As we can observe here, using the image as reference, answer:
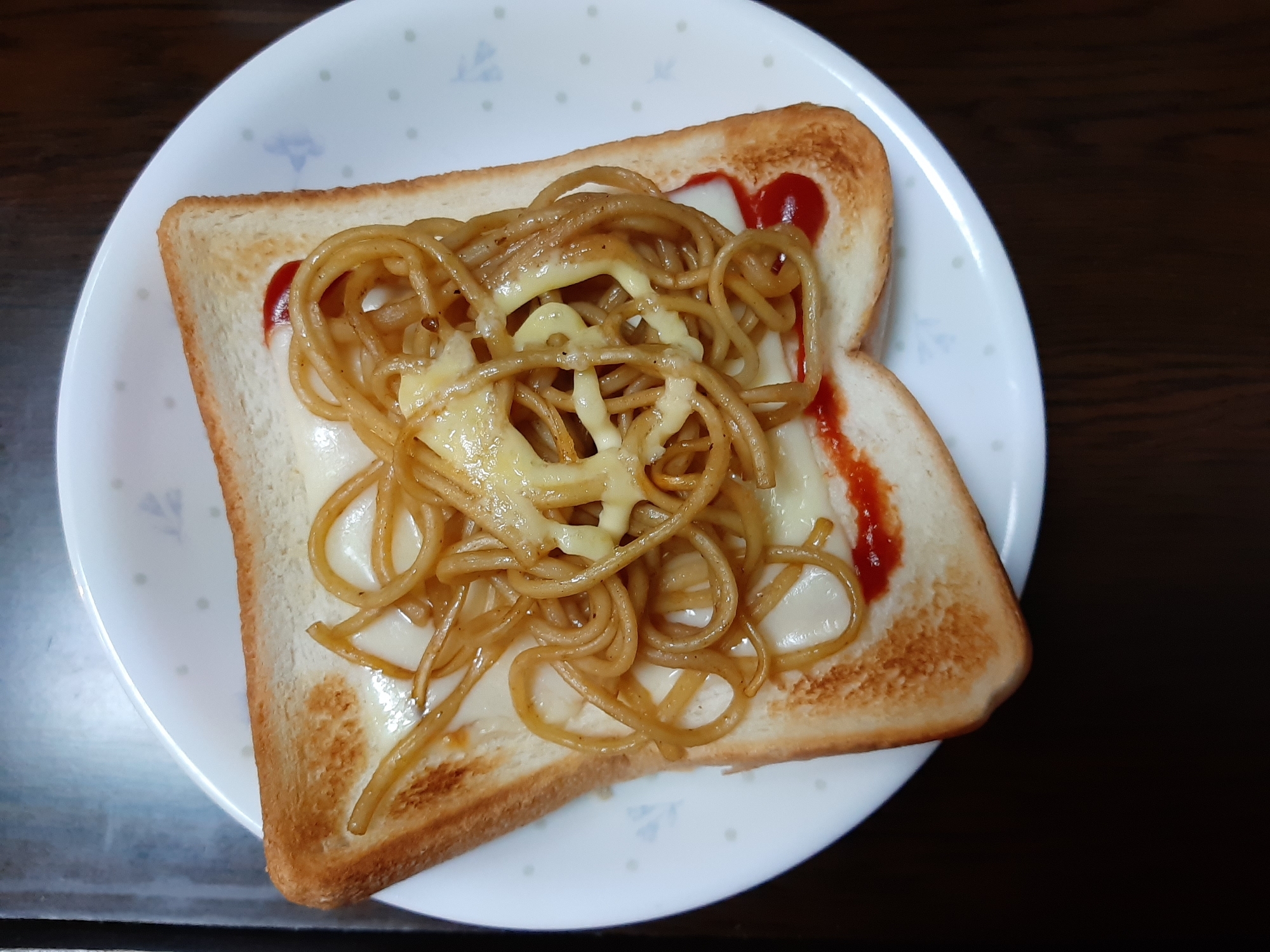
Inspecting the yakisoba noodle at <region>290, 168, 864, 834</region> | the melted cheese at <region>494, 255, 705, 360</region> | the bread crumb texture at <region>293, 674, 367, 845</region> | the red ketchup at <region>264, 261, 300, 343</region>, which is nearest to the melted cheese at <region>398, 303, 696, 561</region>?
the yakisoba noodle at <region>290, 168, 864, 834</region>

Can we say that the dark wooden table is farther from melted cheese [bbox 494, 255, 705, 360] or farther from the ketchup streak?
melted cheese [bbox 494, 255, 705, 360]

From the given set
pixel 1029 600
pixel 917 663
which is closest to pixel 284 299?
pixel 917 663

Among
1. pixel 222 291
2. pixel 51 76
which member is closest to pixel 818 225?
pixel 222 291

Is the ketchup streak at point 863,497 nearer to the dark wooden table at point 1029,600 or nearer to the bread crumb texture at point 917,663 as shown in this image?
the bread crumb texture at point 917,663

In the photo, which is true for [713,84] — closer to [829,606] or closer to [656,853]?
[829,606]

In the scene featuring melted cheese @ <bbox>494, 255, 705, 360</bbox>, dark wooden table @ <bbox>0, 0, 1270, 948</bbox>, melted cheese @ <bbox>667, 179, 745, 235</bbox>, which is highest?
melted cheese @ <bbox>667, 179, 745, 235</bbox>

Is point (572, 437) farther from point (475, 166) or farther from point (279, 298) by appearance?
point (475, 166)

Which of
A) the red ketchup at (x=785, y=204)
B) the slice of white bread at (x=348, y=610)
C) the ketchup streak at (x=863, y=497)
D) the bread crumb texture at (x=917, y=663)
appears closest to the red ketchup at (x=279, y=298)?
the slice of white bread at (x=348, y=610)
